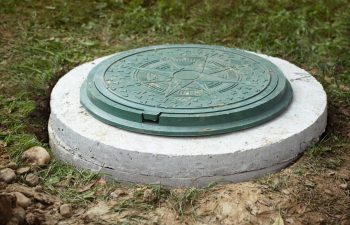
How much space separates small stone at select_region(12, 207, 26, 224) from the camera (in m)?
2.82

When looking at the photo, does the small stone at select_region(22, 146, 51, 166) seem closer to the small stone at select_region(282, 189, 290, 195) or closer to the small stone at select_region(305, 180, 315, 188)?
the small stone at select_region(282, 189, 290, 195)

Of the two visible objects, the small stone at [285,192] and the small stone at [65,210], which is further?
the small stone at [285,192]

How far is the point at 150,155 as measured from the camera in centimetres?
317

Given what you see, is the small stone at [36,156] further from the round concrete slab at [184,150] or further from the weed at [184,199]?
the weed at [184,199]

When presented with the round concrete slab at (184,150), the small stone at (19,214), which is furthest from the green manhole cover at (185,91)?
Result: the small stone at (19,214)

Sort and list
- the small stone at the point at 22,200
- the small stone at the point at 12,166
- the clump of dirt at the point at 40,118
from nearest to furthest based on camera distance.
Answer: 1. the small stone at the point at 22,200
2. the small stone at the point at 12,166
3. the clump of dirt at the point at 40,118

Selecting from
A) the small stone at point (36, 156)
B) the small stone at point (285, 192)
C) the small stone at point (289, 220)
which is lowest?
the small stone at point (36, 156)

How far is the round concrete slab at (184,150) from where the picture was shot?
318 cm

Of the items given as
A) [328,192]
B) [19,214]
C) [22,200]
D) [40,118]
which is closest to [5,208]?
[19,214]

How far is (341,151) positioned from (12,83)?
265cm

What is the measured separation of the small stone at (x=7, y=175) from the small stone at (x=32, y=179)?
8cm

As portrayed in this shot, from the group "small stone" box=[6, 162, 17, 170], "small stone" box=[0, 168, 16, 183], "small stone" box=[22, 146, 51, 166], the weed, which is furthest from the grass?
the weed

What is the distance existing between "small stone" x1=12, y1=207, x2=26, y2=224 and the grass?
0.95 metres

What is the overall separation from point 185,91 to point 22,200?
4.01 feet
